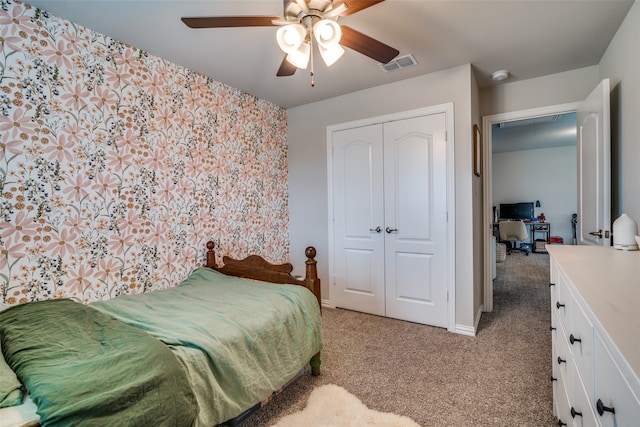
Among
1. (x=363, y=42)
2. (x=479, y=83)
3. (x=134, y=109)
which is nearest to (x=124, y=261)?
(x=134, y=109)

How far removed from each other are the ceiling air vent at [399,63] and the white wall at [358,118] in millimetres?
321

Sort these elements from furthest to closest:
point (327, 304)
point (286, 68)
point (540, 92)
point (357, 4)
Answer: point (327, 304) < point (540, 92) < point (286, 68) < point (357, 4)

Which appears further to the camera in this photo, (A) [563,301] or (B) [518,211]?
(B) [518,211]

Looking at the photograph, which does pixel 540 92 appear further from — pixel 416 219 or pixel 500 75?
pixel 416 219

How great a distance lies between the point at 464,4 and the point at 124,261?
2.84 meters

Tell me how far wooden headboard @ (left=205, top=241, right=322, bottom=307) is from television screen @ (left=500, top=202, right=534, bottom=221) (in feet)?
22.9

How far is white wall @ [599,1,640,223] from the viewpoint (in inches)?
71.6

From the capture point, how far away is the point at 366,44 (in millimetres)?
1604

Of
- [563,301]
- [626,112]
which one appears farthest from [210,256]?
[626,112]

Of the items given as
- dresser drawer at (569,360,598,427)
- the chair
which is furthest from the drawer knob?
the chair

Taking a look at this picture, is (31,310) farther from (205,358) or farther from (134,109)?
(134,109)

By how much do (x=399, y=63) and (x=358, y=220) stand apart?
1556 millimetres

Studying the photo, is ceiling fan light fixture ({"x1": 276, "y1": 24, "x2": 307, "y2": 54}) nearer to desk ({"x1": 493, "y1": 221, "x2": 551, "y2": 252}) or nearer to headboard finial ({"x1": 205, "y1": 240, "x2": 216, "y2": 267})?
headboard finial ({"x1": 205, "y1": 240, "x2": 216, "y2": 267})

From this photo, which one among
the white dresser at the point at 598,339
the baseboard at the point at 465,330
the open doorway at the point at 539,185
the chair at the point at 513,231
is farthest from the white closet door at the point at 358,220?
the chair at the point at 513,231
